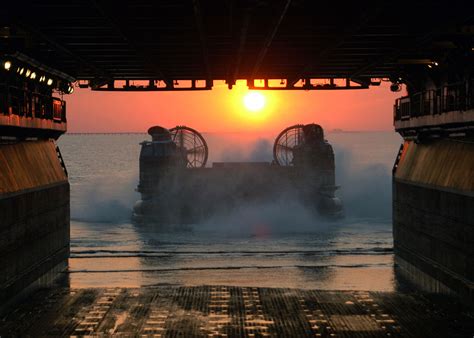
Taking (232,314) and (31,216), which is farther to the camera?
(31,216)

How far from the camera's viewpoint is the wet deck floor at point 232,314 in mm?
27328

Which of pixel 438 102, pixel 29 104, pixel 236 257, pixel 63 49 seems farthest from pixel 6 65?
pixel 236 257

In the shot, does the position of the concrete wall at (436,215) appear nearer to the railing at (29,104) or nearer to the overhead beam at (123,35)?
the overhead beam at (123,35)

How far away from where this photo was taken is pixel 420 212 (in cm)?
4091

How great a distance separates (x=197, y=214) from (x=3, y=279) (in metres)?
61.6

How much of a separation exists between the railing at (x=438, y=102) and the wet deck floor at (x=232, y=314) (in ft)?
24.6

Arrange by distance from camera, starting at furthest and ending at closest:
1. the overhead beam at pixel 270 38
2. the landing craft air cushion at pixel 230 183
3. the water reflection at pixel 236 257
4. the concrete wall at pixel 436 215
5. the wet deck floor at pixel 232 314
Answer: the landing craft air cushion at pixel 230 183, the water reflection at pixel 236 257, the concrete wall at pixel 436 215, the wet deck floor at pixel 232 314, the overhead beam at pixel 270 38

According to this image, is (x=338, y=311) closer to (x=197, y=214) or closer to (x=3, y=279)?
(x=3, y=279)

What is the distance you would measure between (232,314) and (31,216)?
37.9 feet

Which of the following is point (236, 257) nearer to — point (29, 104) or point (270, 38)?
point (29, 104)

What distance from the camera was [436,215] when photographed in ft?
121

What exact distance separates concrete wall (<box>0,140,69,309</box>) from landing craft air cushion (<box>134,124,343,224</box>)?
41664mm

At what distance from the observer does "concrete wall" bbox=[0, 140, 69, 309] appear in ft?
107

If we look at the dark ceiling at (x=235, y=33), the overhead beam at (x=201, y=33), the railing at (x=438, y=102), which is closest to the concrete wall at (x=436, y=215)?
the railing at (x=438, y=102)
